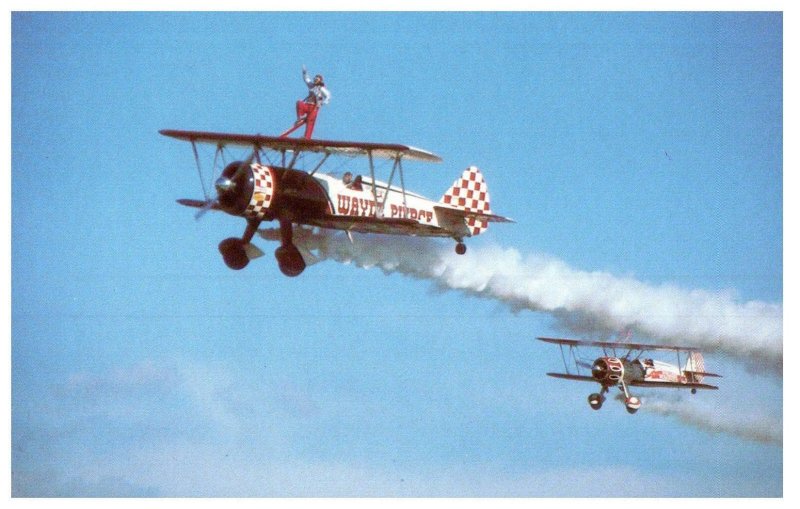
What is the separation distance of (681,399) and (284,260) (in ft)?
26.3

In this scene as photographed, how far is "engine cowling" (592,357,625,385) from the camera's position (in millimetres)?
23359

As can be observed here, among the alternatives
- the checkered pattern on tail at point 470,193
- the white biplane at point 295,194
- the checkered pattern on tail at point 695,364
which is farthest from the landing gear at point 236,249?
the checkered pattern on tail at point 695,364

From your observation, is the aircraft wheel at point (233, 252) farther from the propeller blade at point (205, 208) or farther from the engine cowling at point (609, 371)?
the engine cowling at point (609, 371)

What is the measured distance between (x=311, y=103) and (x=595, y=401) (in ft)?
23.0

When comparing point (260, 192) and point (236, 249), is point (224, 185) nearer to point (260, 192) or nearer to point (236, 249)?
point (260, 192)

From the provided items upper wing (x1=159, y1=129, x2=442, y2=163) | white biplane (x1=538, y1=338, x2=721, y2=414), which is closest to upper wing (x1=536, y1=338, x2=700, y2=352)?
white biplane (x1=538, y1=338, x2=721, y2=414)

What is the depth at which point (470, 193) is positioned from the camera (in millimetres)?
22312

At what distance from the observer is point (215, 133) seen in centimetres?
1911

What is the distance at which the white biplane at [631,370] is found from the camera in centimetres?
2336

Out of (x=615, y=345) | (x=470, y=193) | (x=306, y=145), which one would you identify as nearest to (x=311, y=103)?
(x=306, y=145)

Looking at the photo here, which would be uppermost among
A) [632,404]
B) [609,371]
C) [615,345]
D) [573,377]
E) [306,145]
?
[306,145]

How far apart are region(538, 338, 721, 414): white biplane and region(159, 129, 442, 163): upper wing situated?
5600mm

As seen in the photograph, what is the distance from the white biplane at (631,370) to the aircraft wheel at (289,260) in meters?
6.05
